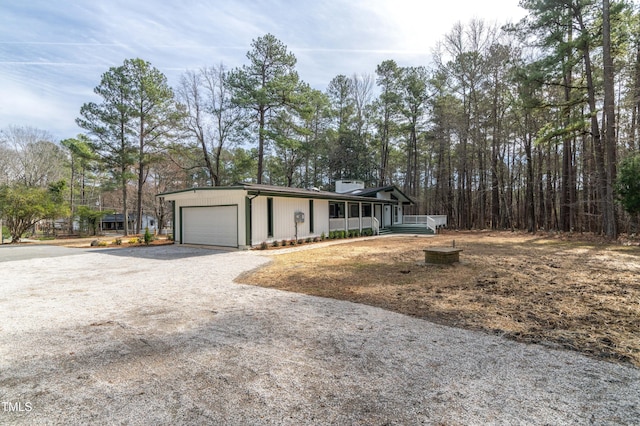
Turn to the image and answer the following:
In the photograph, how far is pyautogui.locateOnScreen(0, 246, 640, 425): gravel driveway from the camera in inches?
75.3

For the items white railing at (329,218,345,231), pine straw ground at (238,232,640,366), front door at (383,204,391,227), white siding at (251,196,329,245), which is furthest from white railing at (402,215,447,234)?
pine straw ground at (238,232,640,366)

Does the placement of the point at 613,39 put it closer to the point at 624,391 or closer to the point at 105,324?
the point at 624,391

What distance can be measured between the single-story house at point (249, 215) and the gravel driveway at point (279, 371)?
24.4ft

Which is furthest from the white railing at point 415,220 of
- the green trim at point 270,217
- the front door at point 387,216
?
the green trim at point 270,217

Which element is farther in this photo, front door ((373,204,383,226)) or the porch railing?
front door ((373,204,383,226))

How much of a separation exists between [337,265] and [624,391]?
19.5 feet

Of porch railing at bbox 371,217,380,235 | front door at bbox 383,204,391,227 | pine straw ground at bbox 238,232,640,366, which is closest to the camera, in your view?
pine straw ground at bbox 238,232,640,366

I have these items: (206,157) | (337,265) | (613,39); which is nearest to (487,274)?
(337,265)

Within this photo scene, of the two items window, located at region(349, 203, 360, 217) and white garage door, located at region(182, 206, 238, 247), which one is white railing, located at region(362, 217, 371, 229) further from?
white garage door, located at region(182, 206, 238, 247)

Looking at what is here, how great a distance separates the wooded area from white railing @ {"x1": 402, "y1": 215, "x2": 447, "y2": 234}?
304cm

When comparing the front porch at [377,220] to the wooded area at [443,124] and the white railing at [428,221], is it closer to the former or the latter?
the white railing at [428,221]

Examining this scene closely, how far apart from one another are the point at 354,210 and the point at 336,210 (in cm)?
185

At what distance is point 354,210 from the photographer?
19234mm

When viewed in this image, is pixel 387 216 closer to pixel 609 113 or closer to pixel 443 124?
pixel 443 124
